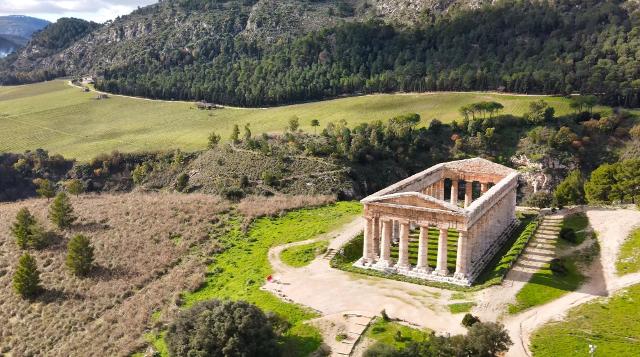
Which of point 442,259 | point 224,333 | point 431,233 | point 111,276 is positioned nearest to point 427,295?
point 442,259

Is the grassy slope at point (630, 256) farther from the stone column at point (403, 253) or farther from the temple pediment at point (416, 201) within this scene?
the stone column at point (403, 253)

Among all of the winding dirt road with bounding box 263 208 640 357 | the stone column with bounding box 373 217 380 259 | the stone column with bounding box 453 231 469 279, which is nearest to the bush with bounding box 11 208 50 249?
the winding dirt road with bounding box 263 208 640 357

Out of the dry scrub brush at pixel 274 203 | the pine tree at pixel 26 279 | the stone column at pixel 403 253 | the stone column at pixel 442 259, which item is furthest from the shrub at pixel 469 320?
the pine tree at pixel 26 279

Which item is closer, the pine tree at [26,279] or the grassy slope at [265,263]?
the grassy slope at [265,263]

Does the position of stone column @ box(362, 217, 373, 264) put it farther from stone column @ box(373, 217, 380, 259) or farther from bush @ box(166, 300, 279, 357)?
bush @ box(166, 300, 279, 357)

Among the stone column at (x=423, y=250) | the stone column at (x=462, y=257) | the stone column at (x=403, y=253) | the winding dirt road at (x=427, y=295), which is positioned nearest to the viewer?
the winding dirt road at (x=427, y=295)

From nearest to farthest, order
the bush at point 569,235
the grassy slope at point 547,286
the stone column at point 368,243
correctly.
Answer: the grassy slope at point 547,286 < the stone column at point 368,243 < the bush at point 569,235
